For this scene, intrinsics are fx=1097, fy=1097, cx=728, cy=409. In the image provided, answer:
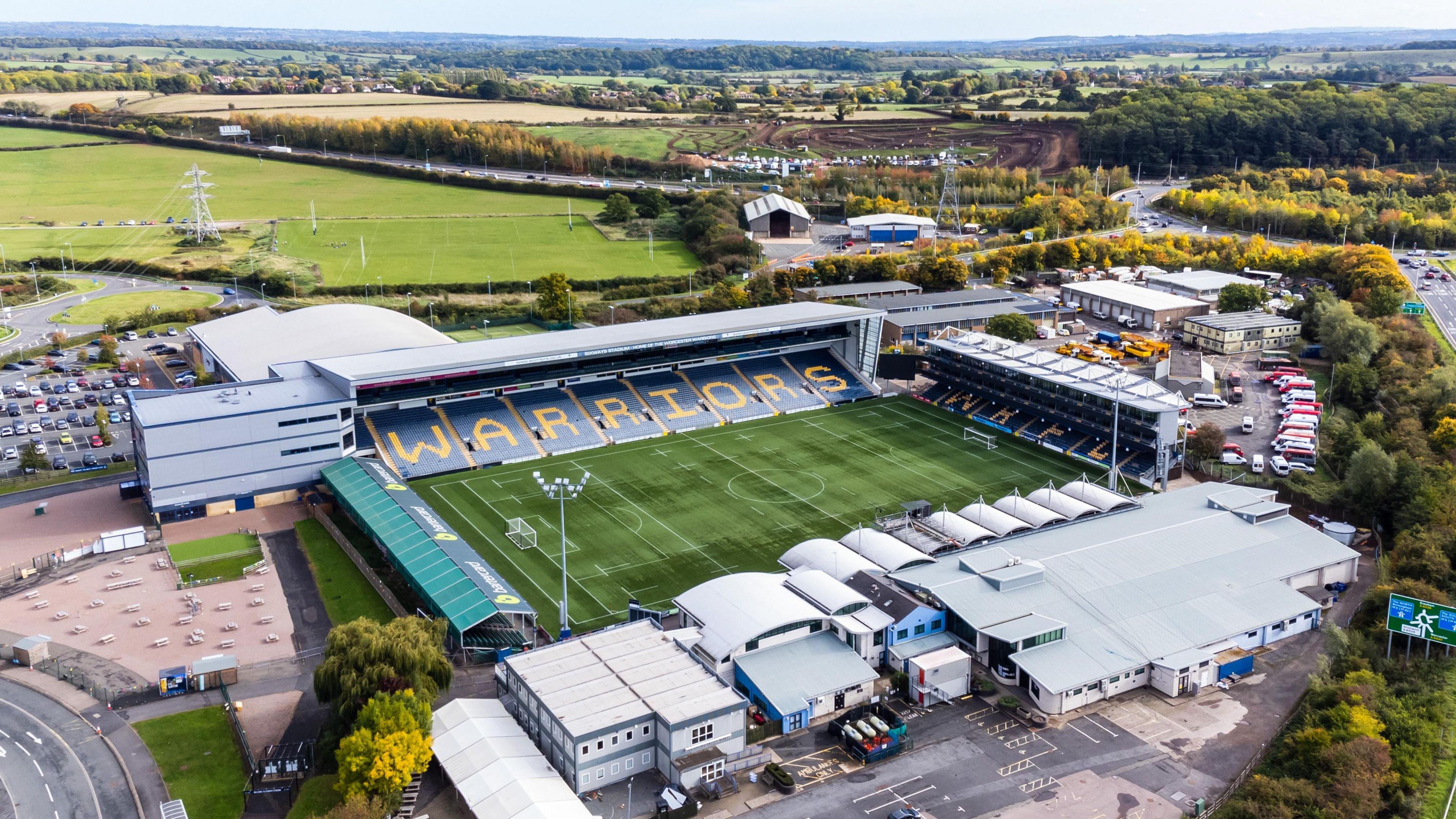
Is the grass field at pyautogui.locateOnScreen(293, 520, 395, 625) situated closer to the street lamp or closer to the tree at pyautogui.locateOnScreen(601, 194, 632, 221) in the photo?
the street lamp

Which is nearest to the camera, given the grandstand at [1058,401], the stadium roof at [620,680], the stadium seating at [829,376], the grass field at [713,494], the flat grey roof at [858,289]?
the stadium roof at [620,680]

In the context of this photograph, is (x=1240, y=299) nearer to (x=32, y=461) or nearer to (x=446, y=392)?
(x=446, y=392)

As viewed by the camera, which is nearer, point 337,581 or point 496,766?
point 496,766

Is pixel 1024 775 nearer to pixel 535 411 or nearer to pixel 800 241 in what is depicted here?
pixel 535 411

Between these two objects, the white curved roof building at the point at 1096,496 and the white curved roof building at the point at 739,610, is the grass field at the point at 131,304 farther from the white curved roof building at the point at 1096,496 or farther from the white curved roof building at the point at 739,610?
the white curved roof building at the point at 1096,496

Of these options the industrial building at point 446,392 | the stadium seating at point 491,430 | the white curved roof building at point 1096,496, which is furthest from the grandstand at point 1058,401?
the stadium seating at point 491,430

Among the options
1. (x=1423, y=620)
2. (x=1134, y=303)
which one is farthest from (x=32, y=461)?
(x=1134, y=303)

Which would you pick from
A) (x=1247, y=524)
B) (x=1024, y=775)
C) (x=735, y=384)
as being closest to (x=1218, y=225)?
(x=735, y=384)
